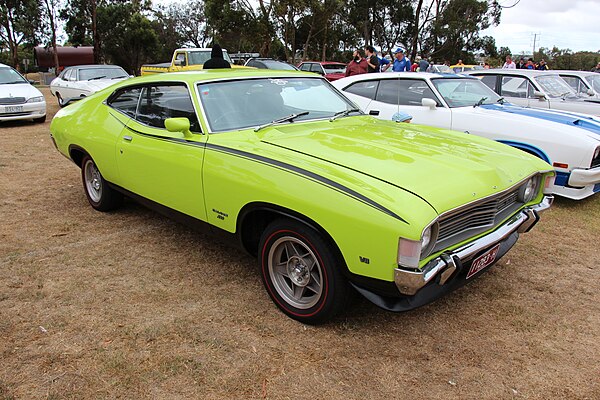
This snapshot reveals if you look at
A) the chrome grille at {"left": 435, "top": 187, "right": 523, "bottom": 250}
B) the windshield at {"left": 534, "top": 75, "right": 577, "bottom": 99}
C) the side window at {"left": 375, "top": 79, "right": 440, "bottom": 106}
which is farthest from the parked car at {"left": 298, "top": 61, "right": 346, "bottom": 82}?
the chrome grille at {"left": 435, "top": 187, "right": 523, "bottom": 250}

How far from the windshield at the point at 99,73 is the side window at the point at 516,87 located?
9903 mm

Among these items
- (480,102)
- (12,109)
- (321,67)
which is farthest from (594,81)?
(12,109)

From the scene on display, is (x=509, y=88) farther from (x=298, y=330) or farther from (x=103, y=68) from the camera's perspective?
(x=103, y=68)

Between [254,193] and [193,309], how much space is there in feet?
3.14

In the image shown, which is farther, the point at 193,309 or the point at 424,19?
the point at 424,19

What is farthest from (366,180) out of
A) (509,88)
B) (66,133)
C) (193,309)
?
(509,88)

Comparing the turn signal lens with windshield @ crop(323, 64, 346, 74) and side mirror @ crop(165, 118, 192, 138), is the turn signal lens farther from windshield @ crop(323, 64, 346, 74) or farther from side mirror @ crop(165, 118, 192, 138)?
windshield @ crop(323, 64, 346, 74)

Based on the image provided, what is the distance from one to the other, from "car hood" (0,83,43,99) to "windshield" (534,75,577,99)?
11.1 meters

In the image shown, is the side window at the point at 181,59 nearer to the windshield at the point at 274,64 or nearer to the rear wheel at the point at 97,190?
the windshield at the point at 274,64

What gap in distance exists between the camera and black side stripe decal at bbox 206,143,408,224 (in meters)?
2.43

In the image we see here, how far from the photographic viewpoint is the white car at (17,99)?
415 inches

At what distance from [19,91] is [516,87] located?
1088cm

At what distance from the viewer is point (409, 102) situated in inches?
265

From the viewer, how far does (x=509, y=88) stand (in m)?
8.12
